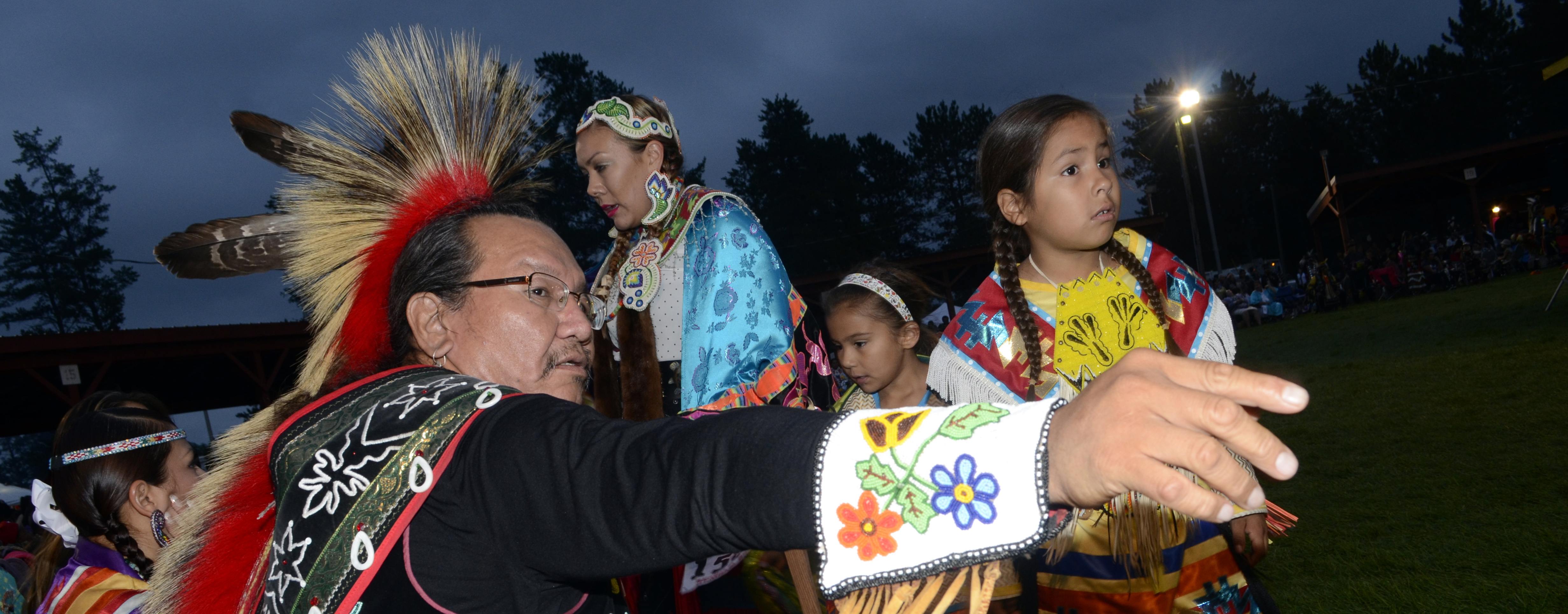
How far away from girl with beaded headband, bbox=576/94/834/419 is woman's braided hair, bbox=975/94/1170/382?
0.71m

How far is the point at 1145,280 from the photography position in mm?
2604

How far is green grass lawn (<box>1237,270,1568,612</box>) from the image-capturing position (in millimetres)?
3412

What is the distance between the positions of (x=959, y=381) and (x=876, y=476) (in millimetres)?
1836

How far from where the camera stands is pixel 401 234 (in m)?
1.66

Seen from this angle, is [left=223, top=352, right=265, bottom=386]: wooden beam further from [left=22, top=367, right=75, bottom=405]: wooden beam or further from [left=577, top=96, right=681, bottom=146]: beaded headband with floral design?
[left=577, top=96, right=681, bottom=146]: beaded headband with floral design

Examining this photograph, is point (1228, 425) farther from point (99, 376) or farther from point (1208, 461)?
point (99, 376)

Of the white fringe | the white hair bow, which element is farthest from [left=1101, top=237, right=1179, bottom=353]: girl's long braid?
the white hair bow

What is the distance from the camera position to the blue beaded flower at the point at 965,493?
2.65 ft

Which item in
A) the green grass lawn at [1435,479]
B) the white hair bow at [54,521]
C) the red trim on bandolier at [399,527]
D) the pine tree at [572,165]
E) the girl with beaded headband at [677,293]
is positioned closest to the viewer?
the red trim on bandolier at [399,527]

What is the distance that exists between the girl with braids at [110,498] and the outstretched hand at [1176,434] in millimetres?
2723

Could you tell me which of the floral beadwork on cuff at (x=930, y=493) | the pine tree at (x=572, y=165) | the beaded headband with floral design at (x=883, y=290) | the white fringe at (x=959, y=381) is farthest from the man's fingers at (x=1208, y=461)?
the pine tree at (x=572, y=165)

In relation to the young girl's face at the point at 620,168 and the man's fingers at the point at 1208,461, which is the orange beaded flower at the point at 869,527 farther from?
the young girl's face at the point at 620,168

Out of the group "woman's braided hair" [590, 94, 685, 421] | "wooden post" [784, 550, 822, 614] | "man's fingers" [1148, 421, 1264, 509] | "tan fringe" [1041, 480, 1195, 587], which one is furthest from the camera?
"woman's braided hair" [590, 94, 685, 421]

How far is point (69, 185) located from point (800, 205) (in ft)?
128
